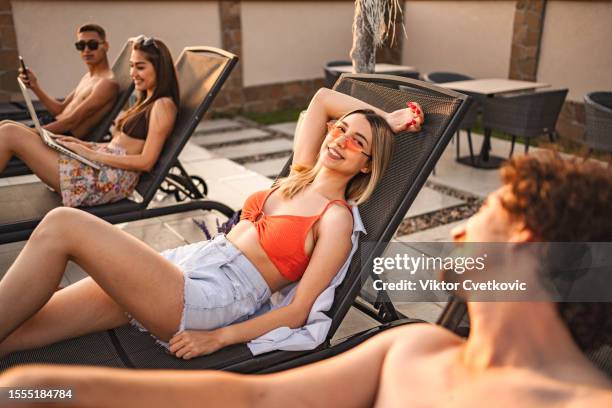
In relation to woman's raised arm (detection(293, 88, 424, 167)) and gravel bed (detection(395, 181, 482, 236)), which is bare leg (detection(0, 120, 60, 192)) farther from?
gravel bed (detection(395, 181, 482, 236))

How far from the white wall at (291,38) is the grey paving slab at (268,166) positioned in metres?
3.11

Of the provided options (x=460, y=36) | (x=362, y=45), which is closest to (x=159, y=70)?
(x=362, y=45)

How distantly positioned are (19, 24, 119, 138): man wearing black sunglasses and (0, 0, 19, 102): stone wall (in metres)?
2.77

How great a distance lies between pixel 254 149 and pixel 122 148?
2.86 m

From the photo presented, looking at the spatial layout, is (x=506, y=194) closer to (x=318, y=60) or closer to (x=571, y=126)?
(x=571, y=126)

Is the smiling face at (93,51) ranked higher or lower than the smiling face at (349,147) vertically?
higher

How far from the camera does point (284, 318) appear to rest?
1.86 metres

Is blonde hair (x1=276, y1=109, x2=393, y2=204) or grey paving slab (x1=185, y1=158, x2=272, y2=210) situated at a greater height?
blonde hair (x1=276, y1=109, x2=393, y2=204)

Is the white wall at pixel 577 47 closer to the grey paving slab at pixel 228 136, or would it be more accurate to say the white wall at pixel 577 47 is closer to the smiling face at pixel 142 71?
the grey paving slab at pixel 228 136

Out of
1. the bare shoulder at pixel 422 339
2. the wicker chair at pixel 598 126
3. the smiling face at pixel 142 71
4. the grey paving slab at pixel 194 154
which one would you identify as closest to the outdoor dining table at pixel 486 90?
the wicker chair at pixel 598 126

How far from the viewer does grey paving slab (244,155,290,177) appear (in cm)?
525

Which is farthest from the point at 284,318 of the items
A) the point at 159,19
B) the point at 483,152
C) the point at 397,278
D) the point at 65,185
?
the point at 159,19

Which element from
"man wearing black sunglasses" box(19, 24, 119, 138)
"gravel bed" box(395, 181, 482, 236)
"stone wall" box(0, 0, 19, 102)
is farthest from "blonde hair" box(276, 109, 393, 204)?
"stone wall" box(0, 0, 19, 102)

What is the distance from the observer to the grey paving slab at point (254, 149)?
19.7 ft
